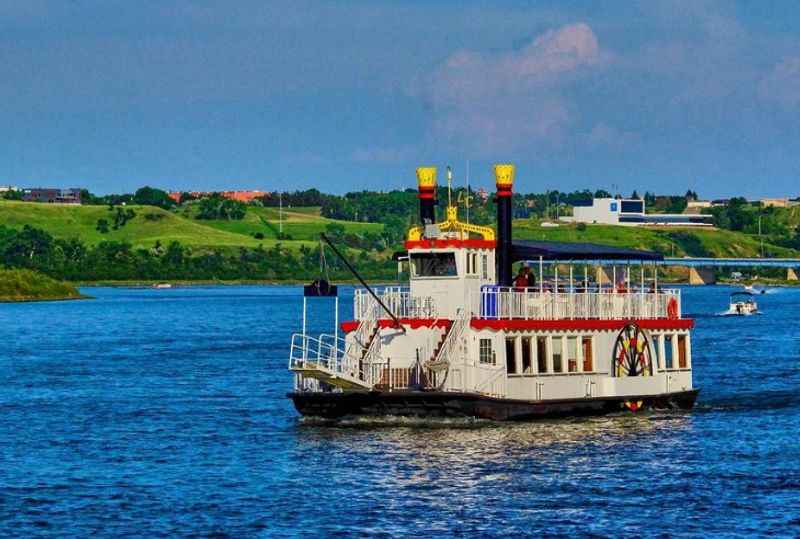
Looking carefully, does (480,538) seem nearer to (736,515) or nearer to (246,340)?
(736,515)

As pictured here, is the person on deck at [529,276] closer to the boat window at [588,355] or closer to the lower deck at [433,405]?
the boat window at [588,355]

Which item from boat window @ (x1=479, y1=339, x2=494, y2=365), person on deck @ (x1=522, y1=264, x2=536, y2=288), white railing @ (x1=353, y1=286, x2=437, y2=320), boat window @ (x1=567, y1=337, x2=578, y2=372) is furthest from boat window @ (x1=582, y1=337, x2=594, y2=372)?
white railing @ (x1=353, y1=286, x2=437, y2=320)

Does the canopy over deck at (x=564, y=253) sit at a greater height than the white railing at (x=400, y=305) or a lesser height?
greater

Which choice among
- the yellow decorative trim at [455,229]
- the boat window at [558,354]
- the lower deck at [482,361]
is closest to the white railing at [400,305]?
the lower deck at [482,361]

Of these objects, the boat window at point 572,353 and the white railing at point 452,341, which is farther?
the boat window at point 572,353

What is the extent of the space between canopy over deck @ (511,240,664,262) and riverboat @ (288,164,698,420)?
60 millimetres

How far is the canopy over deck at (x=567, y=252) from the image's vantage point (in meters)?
57.1

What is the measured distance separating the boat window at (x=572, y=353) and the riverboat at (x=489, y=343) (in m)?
0.03

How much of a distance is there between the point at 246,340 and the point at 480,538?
7848cm

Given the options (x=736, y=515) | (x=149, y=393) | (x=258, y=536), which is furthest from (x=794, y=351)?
(x=258, y=536)

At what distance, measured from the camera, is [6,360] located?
95312 millimetres

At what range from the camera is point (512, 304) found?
2151 inches

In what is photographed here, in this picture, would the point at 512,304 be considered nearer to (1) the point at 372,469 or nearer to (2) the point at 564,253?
(2) the point at 564,253

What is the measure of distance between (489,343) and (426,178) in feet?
31.0
